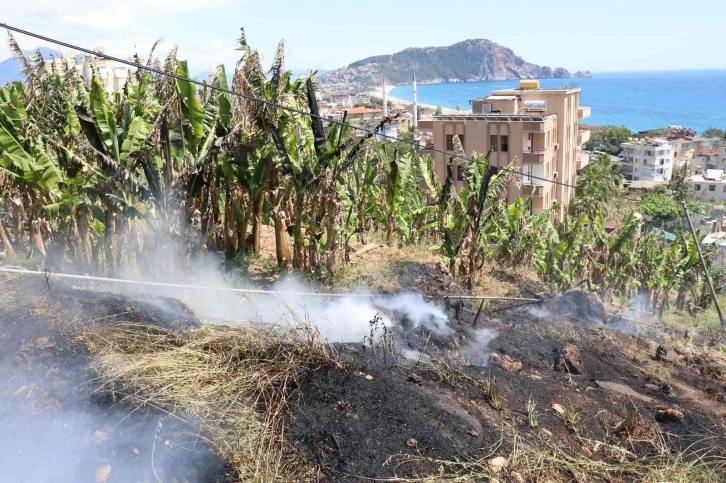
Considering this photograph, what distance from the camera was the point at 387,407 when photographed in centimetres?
519

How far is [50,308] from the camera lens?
6.71 meters

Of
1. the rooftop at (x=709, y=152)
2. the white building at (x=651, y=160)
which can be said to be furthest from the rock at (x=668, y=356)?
the rooftop at (x=709, y=152)

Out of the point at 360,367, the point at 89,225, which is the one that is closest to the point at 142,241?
the point at 89,225

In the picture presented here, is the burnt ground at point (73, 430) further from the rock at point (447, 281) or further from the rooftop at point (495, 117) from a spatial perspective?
the rooftop at point (495, 117)

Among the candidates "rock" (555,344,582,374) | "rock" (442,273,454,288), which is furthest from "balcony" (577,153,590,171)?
"rock" (555,344,582,374)

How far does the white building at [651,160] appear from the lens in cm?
6028

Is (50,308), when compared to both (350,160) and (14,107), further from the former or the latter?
(350,160)

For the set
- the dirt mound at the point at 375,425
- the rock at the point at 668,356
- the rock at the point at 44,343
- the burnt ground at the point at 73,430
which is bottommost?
the rock at the point at 668,356

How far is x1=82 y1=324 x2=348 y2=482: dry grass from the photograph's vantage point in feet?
14.9

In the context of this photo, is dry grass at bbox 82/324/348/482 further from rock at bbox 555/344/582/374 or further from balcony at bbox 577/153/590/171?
balcony at bbox 577/153/590/171

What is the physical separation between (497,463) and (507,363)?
242cm

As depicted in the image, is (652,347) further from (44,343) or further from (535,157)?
(535,157)

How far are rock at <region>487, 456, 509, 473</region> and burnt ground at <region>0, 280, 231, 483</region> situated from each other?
2093 millimetres

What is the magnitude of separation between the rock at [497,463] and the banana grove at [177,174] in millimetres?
4899
